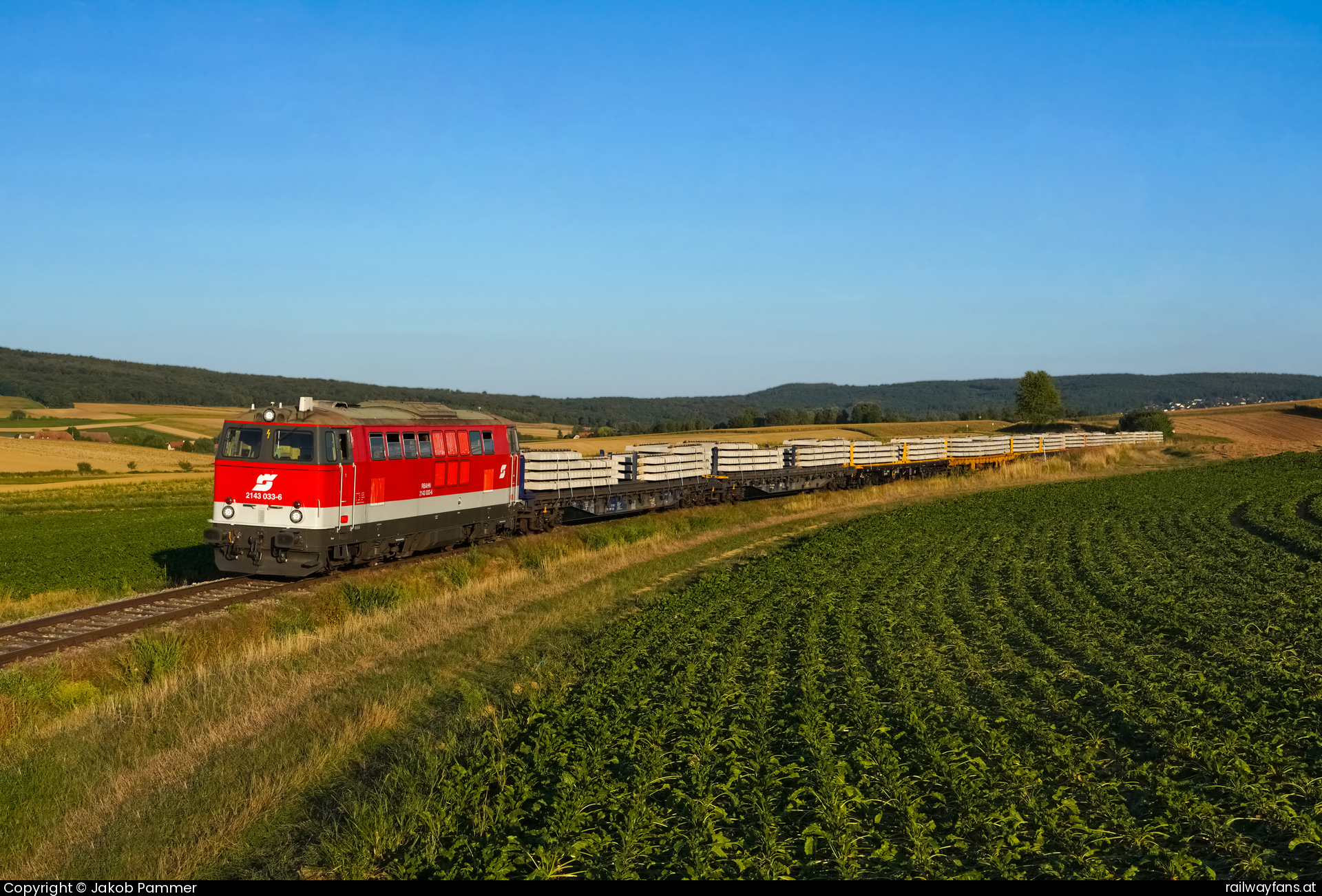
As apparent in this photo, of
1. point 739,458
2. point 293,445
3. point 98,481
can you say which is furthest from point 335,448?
point 98,481

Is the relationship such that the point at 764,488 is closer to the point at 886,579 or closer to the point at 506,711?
the point at 886,579

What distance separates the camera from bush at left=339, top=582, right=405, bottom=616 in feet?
55.8

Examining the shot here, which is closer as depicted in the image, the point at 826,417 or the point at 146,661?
the point at 146,661

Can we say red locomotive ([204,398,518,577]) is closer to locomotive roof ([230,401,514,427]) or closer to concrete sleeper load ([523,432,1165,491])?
locomotive roof ([230,401,514,427])

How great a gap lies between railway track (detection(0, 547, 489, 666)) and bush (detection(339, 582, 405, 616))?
3.33 ft

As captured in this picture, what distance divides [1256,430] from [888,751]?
299ft

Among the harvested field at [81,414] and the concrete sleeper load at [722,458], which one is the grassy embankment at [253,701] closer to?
the concrete sleeper load at [722,458]

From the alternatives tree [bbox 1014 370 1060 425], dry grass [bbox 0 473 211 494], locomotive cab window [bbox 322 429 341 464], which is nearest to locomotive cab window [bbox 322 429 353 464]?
locomotive cab window [bbox 322 429 341 464]

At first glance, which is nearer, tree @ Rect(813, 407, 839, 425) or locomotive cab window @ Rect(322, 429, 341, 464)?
locomotive cab window @ Rect(322, 429, 341, 464)

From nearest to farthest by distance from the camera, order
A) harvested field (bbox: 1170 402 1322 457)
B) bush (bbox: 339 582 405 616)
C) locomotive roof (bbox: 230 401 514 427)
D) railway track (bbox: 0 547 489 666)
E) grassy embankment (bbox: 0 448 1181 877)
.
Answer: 1. grassy embankment (bbox: 0 448 1181 877)
2. railway track (bbox: 0 547 489 666)
3. bush (bbox: 339 582 405 616)
4. locomotive roof (bbox: 230 401 514 427)
5. harvested field (bbox: 1170 402 1322 457)

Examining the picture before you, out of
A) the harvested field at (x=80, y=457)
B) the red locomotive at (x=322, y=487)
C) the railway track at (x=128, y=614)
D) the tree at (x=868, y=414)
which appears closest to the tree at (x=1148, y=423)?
the tree at (x=868, y=414)

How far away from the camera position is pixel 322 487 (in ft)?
56.3

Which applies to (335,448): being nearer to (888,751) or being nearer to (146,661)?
(146,661)

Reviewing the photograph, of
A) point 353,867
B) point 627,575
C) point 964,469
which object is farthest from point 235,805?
point 964,469
